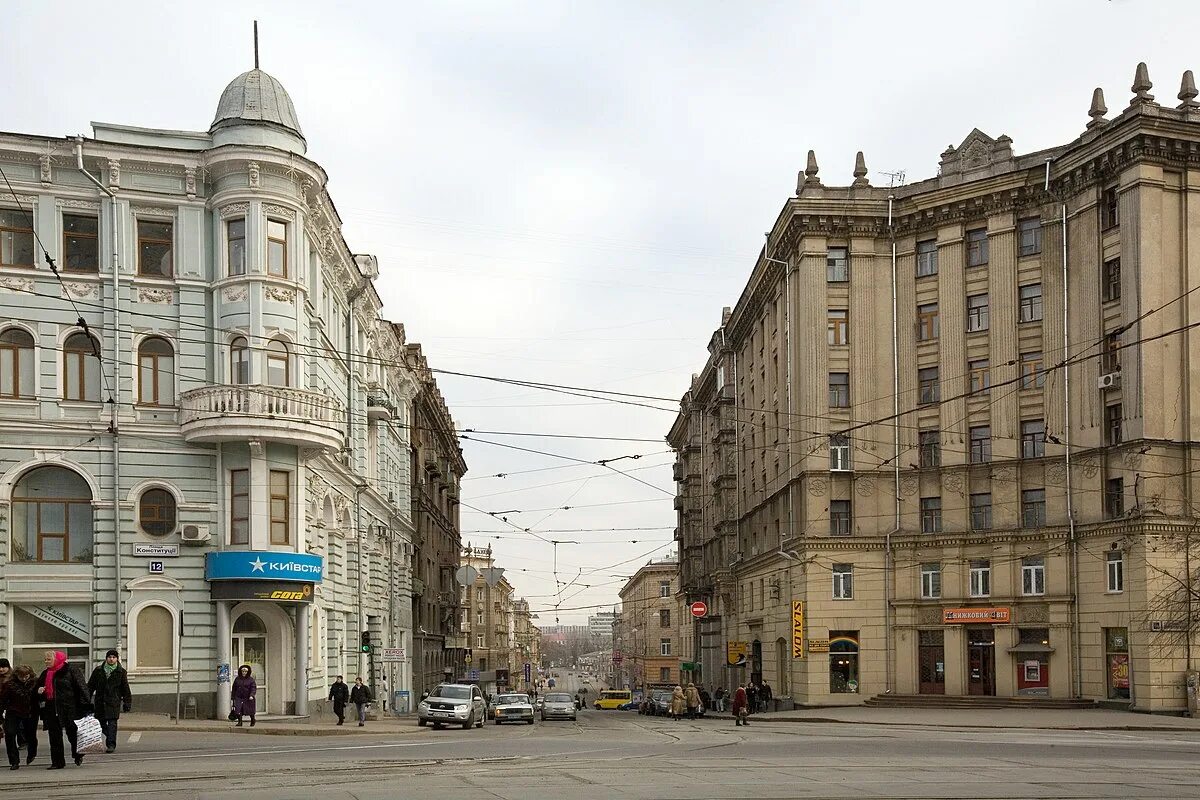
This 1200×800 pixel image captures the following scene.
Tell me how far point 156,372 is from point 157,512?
3.90 meters

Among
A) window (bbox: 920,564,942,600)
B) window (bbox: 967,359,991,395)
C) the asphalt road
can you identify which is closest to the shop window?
window (bbox: 920,564,942,600)

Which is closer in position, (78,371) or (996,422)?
(78,371)

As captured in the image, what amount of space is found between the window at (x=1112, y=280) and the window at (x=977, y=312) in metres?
5.32

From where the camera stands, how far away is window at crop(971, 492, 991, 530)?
49.9m

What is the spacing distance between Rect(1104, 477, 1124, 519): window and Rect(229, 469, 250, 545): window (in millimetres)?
28722

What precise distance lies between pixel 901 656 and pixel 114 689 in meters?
35.0

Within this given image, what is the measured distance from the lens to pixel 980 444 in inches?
1971

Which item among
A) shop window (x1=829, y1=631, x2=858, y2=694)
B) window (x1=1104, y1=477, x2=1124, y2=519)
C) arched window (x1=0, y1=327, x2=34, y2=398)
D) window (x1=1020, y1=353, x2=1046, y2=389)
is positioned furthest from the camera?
shop window (x1=829, y1=631, x2=858, y2=694)

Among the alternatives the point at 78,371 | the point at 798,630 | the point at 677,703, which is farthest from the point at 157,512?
the point at 798,630

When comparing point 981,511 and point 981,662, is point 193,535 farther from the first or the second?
point 981,662

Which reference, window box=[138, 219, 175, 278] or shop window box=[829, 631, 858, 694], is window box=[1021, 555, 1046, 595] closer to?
shop window box=[829, 631, 858, 694]

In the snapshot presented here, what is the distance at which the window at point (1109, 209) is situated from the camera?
150 feet

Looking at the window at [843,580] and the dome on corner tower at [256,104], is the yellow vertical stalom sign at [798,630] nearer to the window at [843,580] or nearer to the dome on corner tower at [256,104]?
the window at [843,580]

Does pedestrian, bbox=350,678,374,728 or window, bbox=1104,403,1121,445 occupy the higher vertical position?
window, bbox=1104,403,1121,445
